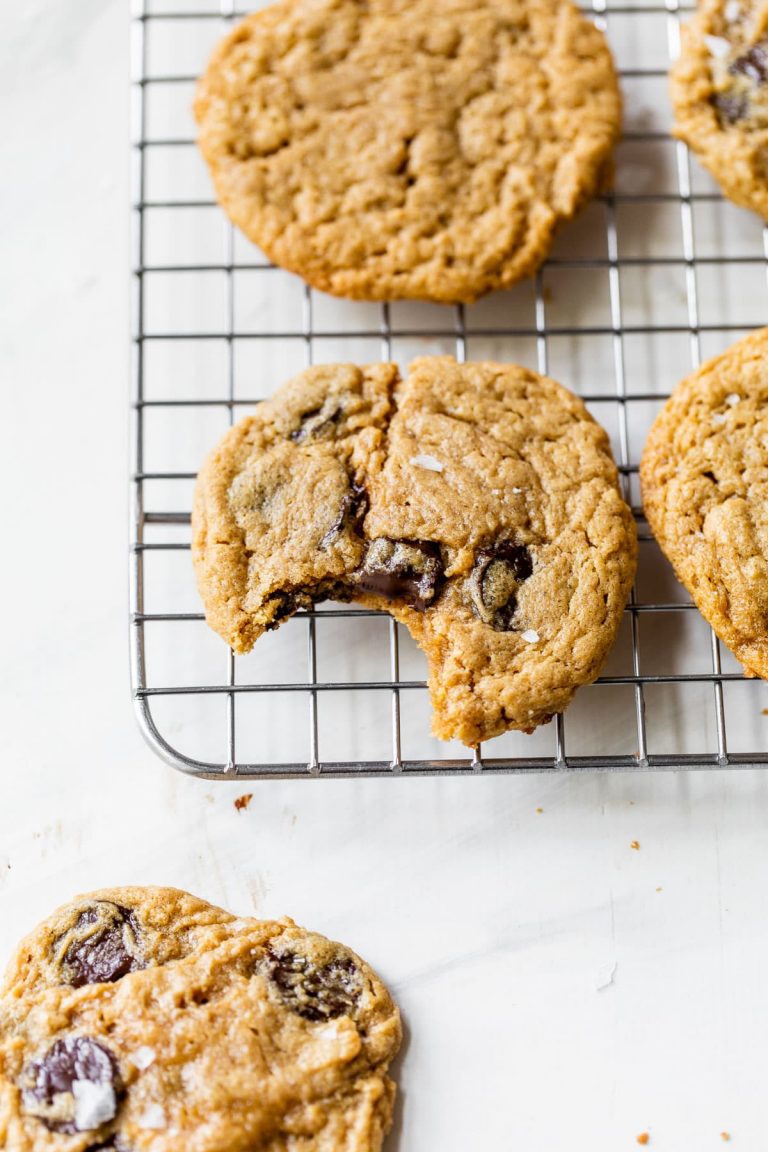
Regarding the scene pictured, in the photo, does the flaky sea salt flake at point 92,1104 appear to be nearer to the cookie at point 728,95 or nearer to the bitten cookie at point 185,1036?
the bitten cookie at point 185,1036

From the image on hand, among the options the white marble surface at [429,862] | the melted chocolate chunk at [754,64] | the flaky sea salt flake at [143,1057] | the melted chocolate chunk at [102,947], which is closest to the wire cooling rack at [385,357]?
the white marble surface at [429,862]

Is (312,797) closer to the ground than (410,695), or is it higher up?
closer to the ground

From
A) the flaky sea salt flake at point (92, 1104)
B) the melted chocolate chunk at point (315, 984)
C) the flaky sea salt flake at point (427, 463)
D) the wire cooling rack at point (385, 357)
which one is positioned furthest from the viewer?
the wire cooling rack at point (385, 357)

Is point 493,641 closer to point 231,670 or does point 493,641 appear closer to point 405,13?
point 231,670

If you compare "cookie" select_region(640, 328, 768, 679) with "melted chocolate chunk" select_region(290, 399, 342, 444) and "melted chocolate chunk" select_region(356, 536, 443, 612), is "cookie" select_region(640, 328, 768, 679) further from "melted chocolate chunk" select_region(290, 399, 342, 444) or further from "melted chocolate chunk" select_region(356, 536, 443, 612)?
"melted chocolate chunk" select_region(290, 399, 342, 444)

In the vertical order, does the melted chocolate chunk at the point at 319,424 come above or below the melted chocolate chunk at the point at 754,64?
below

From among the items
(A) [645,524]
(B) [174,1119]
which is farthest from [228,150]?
(B) [174,1119]

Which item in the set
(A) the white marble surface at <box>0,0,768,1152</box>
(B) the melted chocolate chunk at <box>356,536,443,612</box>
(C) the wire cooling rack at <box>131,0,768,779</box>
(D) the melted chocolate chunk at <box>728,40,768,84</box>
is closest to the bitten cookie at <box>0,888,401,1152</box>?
(A) the white marble surface at <box>0,0,768,1152</box>

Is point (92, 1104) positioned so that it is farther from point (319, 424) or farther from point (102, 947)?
point (319, 424)
